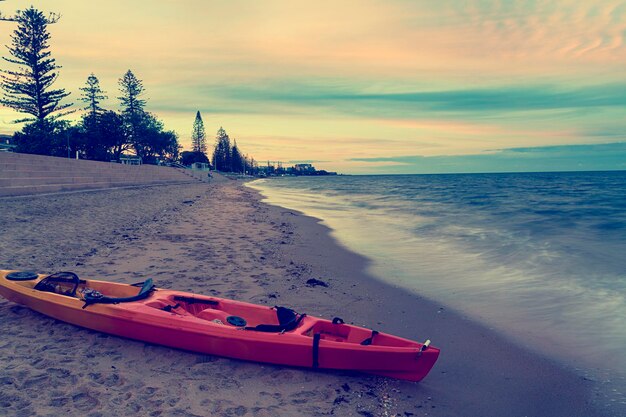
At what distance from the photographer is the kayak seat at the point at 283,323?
12.3 feet

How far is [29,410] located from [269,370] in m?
1.73

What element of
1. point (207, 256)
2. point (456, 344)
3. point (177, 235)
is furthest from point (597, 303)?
point (177, 235)

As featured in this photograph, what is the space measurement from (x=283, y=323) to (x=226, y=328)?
1.86 feet

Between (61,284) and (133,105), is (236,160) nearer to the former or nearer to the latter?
(133,105)

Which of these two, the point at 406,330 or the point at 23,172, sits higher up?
the point at 23,172

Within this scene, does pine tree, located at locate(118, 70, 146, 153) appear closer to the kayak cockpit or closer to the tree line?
the tree line

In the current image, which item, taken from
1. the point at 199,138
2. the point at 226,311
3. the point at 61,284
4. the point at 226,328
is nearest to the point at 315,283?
the point at 226,311

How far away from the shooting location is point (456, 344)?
4.41 m

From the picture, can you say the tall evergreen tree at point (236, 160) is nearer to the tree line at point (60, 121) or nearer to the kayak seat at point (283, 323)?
the tree line at point (60, 121)

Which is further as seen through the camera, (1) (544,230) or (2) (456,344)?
(1) (544,230)

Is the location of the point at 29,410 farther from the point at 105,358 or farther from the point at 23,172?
the point at 23,172

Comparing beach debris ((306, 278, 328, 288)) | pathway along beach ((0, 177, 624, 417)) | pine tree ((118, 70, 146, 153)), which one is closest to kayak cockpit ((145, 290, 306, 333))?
pathway along beach ((0, 177, 624, 417))

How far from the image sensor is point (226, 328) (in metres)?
3.76

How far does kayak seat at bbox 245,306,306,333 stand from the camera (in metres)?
3.76
